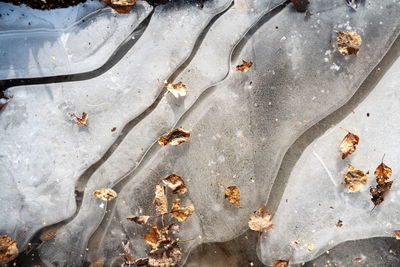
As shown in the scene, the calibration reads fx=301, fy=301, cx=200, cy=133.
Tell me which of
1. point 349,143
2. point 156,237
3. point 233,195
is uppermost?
point 349,143

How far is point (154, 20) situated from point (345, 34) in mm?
1926

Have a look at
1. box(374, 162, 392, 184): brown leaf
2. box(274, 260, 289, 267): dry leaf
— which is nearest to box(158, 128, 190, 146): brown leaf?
box(274, 260, 289, 267): dry leaf

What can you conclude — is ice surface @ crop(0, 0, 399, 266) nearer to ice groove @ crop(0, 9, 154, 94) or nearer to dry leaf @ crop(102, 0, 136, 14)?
ice groove @ crop(0, 9, 154, 94)

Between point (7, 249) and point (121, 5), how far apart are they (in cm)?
271

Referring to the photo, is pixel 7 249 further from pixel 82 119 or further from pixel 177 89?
pixel 177 89

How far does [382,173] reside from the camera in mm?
2982

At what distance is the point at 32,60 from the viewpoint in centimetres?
305

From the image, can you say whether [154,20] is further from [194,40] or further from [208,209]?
[208,209]

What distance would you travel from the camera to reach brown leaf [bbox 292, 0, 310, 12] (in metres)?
3.03

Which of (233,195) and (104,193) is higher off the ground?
(233,195)

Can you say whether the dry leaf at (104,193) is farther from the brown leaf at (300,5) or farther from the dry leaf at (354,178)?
the brown leaf at (300,5)

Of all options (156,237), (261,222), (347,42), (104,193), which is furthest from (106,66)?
(347,42)

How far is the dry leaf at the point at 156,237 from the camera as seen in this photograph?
3.04 metres

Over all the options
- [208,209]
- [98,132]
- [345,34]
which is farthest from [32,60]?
[345,34]
